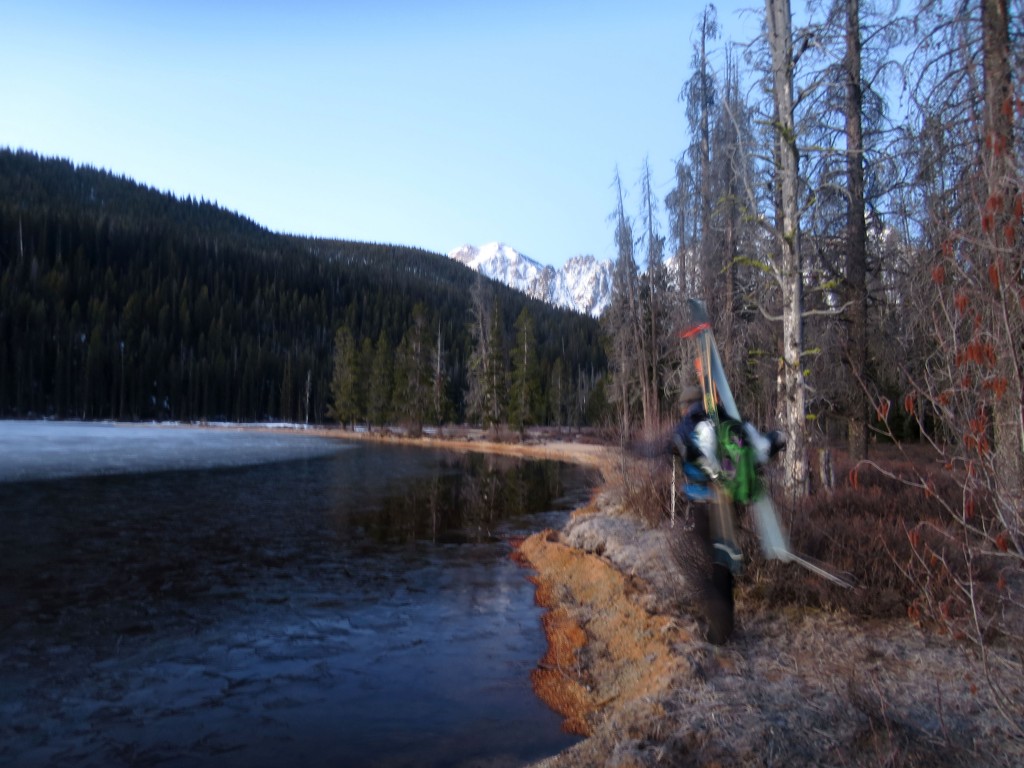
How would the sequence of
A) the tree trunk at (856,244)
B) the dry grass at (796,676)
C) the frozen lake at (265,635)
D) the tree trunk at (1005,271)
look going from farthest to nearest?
the tree trunk at (856,244), the frozen lake at (265,635), the dry grass at (796,676), the tree trunk at (1005,271)

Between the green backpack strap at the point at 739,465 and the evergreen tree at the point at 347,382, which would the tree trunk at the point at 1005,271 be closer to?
the green backpack strap at the point at 739,465

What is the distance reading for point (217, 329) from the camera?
400 ft

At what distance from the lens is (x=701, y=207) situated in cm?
1989

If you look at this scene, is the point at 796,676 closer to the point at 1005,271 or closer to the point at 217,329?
the point at 1005,271

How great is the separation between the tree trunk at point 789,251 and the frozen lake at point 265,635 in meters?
3.95

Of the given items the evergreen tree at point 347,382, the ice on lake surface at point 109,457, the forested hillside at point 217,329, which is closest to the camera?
the ice on lake surface at point 109,457

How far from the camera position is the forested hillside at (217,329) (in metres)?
73.7

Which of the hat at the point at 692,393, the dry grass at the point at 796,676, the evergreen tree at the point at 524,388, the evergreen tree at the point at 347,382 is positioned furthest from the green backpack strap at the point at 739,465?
the evergreen tree at the point at 347,382

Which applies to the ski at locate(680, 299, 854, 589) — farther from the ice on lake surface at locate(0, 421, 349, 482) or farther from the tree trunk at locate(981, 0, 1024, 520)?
the ice on lake surface at locate(0, 421, 349, 482)

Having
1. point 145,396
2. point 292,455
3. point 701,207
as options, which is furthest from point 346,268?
point 701,207

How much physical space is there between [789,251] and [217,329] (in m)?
124

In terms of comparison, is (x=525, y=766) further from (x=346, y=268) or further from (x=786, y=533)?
(x=346, y=268)

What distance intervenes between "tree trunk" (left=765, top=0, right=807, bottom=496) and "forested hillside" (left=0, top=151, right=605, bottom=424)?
47.4 meters

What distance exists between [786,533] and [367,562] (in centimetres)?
778
